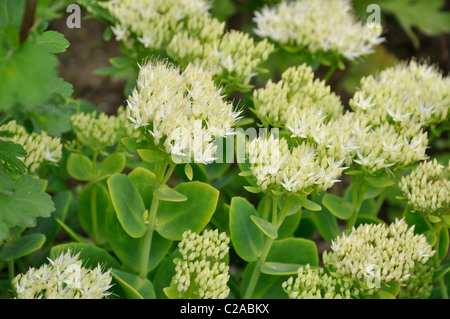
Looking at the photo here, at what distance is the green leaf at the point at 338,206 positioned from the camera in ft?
5.99

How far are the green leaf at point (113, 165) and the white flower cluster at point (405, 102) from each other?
0.87 metres

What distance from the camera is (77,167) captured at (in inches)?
83.9

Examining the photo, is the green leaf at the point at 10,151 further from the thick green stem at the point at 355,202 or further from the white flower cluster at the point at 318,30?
the white flower cluster at the point at 318,30

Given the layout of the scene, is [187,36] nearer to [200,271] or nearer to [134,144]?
[134,144]

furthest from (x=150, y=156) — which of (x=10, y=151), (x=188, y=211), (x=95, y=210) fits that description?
(x=95, y=210)

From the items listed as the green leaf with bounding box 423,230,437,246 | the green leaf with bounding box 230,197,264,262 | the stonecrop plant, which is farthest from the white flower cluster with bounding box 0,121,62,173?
the green leaf with bounding box 423,230,437,246

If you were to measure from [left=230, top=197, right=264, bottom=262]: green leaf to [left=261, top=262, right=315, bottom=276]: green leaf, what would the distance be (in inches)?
2.1

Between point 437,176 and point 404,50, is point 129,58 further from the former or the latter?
point 404,50

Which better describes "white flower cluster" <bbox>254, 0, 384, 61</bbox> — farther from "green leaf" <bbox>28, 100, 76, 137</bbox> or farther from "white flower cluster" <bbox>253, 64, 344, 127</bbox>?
"green leaf" <bbox>28, 100, 76, 137</bbox>

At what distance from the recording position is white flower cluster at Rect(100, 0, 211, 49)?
2115 mm

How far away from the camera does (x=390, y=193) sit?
3.33 meters

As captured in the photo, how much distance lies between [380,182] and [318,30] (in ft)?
2.60
